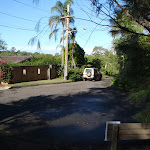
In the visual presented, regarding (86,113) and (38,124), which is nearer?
(38,124)

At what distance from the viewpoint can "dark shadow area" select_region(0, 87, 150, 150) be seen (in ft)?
15.0

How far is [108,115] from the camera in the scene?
735 centimetres

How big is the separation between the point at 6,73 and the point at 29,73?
373 cm

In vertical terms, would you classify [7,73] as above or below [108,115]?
above

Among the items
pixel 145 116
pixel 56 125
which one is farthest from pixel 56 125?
pixel 145 116

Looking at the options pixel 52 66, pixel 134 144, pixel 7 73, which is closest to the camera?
pixel 134 144

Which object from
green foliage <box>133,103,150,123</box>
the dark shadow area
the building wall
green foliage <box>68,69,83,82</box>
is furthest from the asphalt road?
green foliage <box>68,69,83,82</box>

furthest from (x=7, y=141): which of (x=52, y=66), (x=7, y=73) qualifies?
(x=52, y=66)

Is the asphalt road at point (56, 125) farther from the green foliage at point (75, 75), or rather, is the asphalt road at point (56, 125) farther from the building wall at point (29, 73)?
the green foliage at point (75, 75)

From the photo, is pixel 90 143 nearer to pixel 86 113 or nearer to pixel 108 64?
pixel 86 113

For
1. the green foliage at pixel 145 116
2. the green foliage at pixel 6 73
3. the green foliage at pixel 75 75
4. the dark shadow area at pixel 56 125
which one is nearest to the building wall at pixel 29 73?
the green foliage at pixel 6 73

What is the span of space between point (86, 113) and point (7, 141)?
12.1 ft

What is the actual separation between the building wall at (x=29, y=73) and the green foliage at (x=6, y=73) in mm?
703

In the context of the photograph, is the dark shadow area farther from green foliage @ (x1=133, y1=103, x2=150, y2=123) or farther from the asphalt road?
green foliage @ (x1=133, y1=103, x2=150, y2=123)
